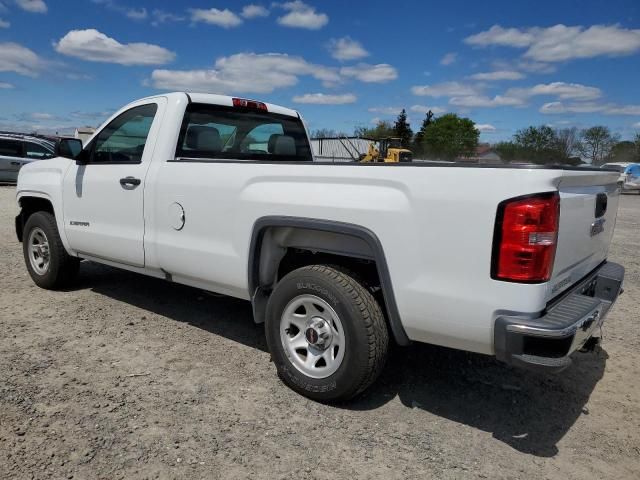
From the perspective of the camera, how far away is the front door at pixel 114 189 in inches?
167

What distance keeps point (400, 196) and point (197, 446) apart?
172 cm

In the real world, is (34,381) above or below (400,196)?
below

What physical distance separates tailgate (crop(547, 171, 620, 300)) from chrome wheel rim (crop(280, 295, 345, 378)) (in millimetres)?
1241

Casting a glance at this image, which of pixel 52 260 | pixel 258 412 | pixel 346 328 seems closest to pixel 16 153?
pixel 52 260

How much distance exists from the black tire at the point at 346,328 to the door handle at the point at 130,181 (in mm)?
1639

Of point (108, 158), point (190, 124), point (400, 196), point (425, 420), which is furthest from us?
point (108, 158)

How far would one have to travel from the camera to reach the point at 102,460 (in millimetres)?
2615

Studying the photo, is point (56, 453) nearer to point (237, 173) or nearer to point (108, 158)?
point (237, 173)

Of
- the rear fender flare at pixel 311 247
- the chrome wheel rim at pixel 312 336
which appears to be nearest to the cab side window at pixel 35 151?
the rear fender flare at pixel 311 247

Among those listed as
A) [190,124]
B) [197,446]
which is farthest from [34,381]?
[190,124]

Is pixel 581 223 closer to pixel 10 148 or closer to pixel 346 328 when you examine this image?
pixel 346 328

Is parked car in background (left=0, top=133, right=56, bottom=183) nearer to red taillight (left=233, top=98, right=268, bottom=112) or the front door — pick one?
the front door

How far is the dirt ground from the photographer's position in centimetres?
267

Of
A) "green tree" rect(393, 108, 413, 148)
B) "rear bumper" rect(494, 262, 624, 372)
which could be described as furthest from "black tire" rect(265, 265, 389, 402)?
"green tree" rect(393, 108, 413, 148)
